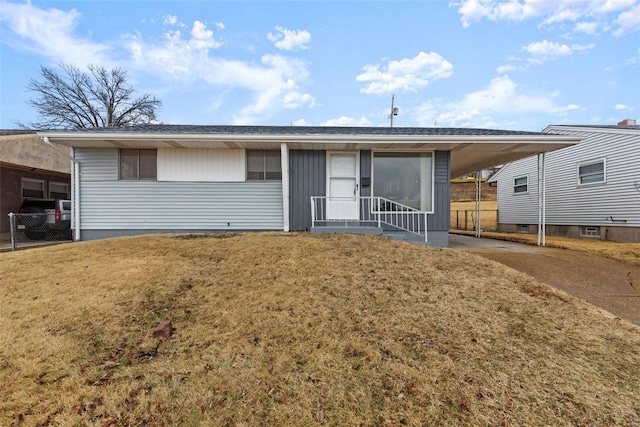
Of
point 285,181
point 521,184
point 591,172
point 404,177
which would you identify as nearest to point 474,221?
point 521,184

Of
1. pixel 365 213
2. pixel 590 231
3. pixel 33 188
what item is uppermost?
pixel 33 188

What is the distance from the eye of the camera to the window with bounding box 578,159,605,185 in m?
10.1

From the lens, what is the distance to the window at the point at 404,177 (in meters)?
7.97

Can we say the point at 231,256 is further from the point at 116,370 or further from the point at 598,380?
the point at 598,380

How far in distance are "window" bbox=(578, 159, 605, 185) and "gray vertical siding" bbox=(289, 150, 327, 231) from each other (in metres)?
10.1

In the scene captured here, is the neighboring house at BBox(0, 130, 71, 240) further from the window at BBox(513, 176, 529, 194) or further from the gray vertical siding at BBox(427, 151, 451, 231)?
the window at BBox(513, 176, 529, 194)

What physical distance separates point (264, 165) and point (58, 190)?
35.5 feet

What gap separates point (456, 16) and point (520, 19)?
211cm

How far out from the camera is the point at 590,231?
10.6 metres

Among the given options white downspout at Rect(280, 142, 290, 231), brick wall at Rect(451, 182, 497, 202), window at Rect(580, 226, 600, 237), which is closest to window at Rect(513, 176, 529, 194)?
window at Rect(580, 226, 600, 237)

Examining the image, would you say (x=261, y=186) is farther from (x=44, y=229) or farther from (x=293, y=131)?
(x=44, y=229)

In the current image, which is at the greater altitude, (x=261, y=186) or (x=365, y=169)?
(x=365, y=169)

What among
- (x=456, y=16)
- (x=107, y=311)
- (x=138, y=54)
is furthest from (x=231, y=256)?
(x=138, y=54)

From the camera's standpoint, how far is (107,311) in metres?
3.10
